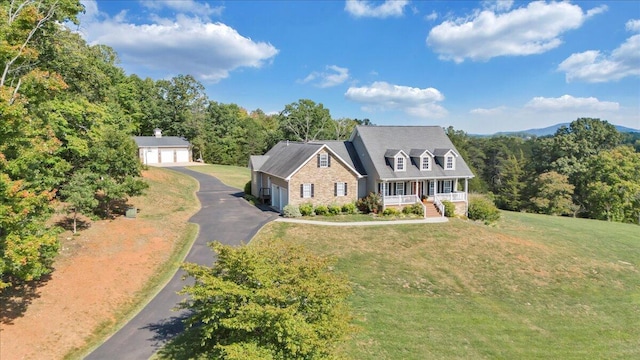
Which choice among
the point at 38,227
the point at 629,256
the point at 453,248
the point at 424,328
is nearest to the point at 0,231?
the point at 38,227

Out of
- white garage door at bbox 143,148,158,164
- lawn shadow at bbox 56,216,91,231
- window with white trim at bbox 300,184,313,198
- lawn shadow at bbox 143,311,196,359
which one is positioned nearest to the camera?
lawn shadow at bbox 143,311,196,359

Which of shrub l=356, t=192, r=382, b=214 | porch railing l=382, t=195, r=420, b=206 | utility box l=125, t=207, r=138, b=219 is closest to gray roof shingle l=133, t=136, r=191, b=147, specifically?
utility box l=125, t=207, r=138, b=219

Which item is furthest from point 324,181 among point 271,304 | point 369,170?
point 271,304

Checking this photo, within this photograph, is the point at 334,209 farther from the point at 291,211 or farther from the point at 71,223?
the point at 71,223

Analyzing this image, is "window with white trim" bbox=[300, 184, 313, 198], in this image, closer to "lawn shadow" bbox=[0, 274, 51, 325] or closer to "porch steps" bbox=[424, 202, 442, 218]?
"porch steps" bbox=[424, 202, 442, 218]

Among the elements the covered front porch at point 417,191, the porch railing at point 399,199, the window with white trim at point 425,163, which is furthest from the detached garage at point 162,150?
the window with white trim at point 425,163

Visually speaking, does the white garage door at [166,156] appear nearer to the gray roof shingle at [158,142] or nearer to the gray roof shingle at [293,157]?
the gray roof shingle at [158,142]

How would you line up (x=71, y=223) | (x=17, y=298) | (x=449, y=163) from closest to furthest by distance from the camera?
(x=17, y=298) → (x=71, y=223) → (x=449, y=163)
